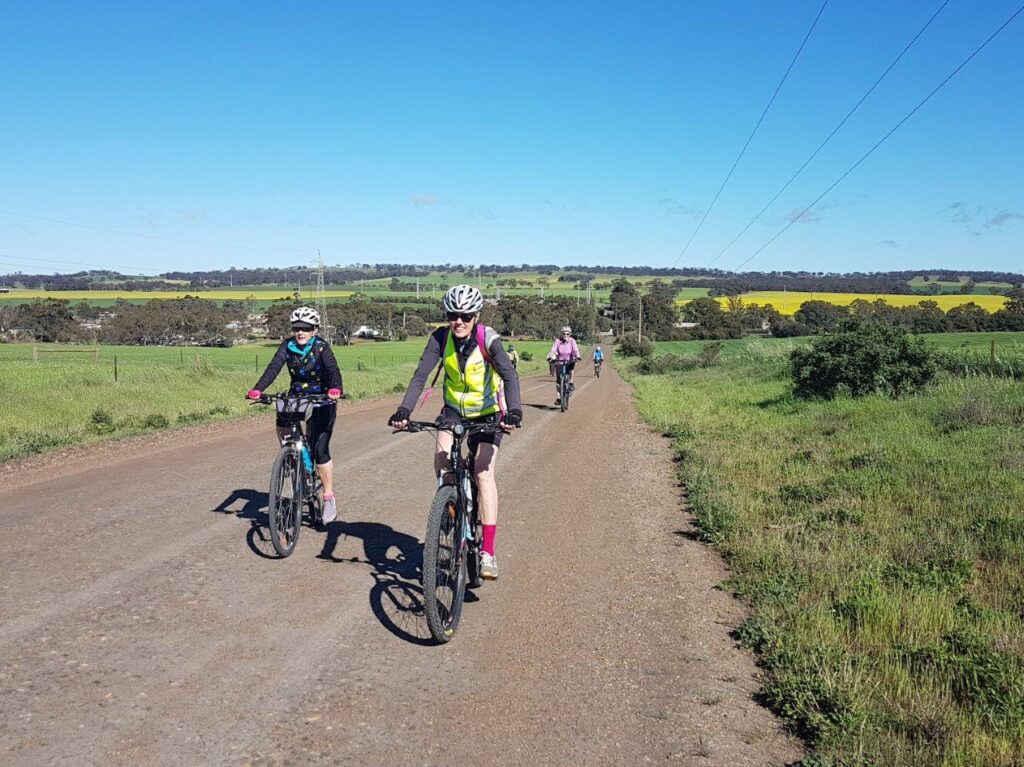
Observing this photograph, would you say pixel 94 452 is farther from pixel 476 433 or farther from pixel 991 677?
pixel 991 677

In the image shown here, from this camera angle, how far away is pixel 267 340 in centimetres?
9256

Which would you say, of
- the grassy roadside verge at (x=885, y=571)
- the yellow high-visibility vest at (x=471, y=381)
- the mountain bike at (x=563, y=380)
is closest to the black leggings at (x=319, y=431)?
the yellow high-visibility vest at (x=471, y=381)

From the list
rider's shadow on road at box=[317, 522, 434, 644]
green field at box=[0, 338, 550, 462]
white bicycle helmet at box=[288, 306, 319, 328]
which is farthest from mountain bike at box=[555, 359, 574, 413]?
white bicycle helmet at box=[288, 306, 319, 328]

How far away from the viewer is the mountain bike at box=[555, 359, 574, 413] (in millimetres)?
21062

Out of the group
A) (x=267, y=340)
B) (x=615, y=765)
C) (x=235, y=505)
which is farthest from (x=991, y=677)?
(x=267, y=340)

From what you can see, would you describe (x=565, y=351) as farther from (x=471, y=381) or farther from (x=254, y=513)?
(x=471, y=381)

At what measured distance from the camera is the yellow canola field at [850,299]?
8094cm

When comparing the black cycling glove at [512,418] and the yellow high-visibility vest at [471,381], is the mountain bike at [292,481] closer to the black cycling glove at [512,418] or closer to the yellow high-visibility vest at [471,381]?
the yellow high-visibility vest at [471,381]

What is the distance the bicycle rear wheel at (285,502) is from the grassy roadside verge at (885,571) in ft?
11.7

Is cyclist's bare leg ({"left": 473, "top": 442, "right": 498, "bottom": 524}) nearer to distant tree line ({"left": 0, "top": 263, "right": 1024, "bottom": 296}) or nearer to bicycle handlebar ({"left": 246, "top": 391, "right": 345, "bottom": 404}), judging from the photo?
bicycle handlebar ({"left": 246, "top": 391, "right": 345, "bottom": 404})

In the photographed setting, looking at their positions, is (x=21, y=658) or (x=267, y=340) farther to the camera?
(x=267, y=340)

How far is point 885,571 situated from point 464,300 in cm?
394

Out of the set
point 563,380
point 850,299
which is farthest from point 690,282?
point 563,380

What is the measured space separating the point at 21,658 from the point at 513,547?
12.7 feet
